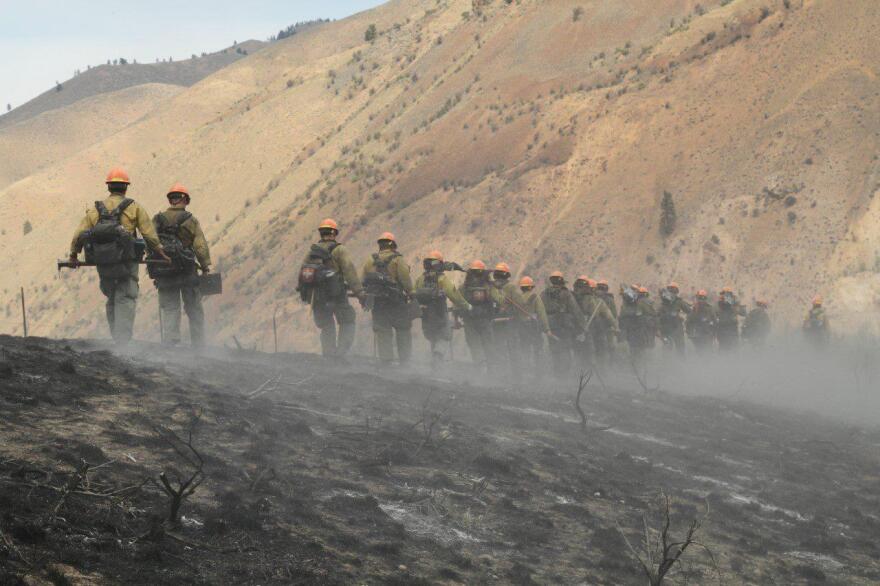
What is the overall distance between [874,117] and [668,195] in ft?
25.8

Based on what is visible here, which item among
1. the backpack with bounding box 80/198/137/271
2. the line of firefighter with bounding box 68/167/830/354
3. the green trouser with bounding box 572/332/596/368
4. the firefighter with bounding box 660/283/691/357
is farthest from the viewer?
the firefighter with bounding box 660/283/691/357

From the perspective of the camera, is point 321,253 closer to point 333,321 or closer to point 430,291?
point 333,321

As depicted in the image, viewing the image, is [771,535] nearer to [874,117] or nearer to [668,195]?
[668,195]

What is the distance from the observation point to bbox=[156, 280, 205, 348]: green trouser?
45.1 feet

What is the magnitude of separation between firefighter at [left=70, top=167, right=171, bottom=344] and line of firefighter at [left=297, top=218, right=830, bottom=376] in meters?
3.44

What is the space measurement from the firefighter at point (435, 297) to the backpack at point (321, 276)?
223 centimetres

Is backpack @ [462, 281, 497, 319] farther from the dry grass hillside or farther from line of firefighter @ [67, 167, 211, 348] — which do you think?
the dry grass hillside

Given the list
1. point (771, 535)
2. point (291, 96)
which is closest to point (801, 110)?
point (771, 535)

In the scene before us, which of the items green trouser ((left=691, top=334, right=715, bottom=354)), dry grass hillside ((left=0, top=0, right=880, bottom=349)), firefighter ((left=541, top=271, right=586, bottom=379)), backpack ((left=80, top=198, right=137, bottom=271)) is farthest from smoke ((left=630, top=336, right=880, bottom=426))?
backpack ((left=80, top=198, right=137, bottom=271))

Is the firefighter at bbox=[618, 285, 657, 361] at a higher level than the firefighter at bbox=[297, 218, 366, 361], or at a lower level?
lower

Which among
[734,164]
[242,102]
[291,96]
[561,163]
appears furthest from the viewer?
[242,102]

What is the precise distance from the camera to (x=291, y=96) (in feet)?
225

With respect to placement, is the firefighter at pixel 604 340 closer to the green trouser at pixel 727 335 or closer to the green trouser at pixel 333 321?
the green trouser at pixel 727 335

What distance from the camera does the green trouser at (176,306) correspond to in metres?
13.7
